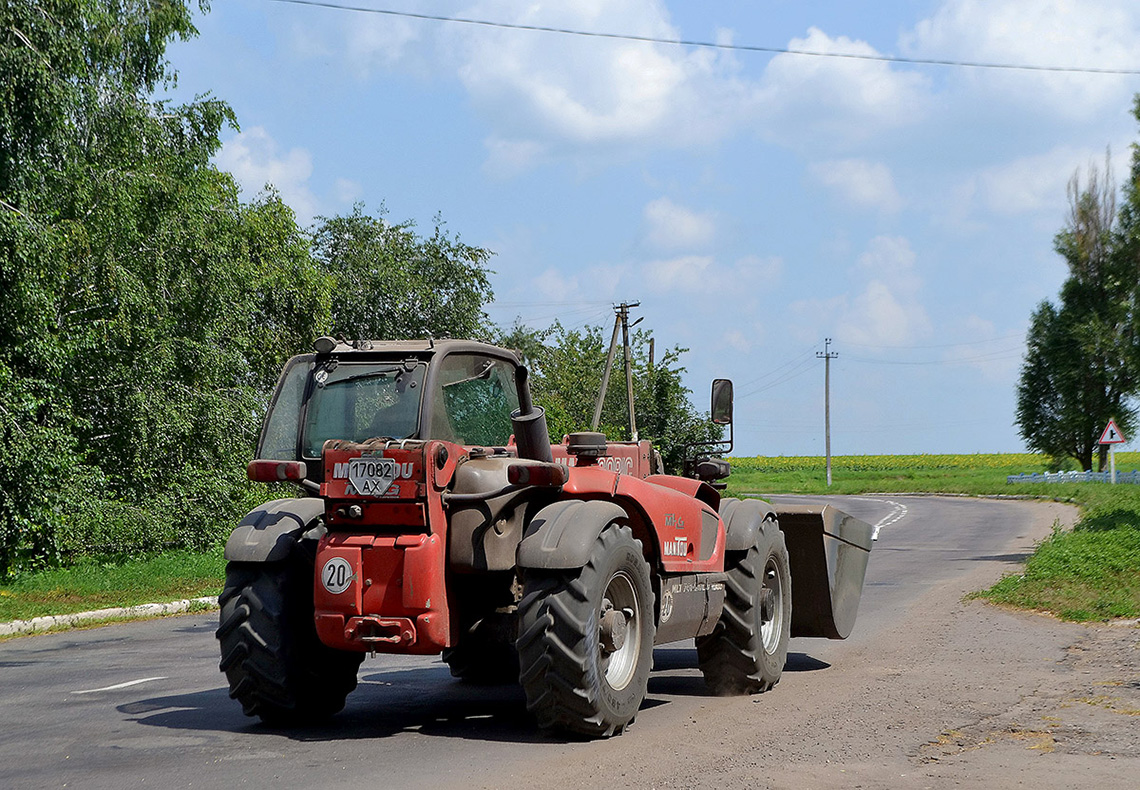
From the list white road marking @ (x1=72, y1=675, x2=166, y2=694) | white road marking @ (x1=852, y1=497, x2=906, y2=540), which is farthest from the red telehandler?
white road marking @ (x1=852, y1=497, x2=906, y2=540)

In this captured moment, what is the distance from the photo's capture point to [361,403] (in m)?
8.50

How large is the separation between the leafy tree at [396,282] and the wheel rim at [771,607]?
107 ft

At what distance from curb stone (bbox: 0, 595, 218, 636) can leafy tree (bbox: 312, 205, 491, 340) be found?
24398 mm

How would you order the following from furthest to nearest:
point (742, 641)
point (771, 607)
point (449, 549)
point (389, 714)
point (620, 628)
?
point (771, 607) → point (742, 641) → point (389, 714) → point (620, 628) → point (449, 549)

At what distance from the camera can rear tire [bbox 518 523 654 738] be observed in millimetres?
7410

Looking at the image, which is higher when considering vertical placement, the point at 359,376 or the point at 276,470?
the point at 359,376

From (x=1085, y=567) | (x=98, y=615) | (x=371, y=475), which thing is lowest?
(x=98, y=615)

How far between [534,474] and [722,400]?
2.58 metres

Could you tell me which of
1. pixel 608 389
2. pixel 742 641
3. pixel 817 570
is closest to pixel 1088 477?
pixel 608 389

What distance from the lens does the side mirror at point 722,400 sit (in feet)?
32.1

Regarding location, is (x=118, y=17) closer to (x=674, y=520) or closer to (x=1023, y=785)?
(x=674, y=520)

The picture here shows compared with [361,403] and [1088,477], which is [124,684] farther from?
[1088,477]

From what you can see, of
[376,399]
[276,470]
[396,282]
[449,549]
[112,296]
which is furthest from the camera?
[396,282]

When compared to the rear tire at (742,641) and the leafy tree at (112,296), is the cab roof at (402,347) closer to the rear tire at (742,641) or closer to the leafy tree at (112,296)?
the rear tire at (742,641)
